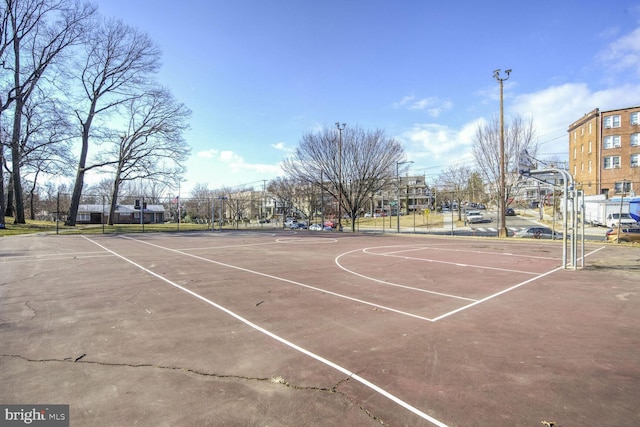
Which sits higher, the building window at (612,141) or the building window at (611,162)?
the building window at (612,141)

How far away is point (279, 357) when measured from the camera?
489 cm

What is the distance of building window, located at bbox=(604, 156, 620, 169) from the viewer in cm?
5212

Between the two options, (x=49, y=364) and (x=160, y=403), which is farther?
(x=49, y=364)

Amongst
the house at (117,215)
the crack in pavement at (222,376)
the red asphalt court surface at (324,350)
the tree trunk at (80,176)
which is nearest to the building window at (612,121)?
the red asphalt court surface at (324,350)

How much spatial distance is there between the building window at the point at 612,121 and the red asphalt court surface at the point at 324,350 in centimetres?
5657

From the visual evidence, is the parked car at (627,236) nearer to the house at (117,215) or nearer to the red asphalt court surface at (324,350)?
the red asphalt court surface at (324,350)

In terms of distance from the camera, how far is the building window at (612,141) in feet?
170

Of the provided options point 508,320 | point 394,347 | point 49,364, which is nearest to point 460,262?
point 508,320

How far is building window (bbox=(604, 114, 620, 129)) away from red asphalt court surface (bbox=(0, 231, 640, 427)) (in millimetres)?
56569

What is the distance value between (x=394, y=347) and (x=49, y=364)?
15.9 feet

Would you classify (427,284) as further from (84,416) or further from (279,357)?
(84,416)

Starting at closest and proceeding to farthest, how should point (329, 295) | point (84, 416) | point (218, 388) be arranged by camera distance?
1. point (84, 416)
2. point (218, 388)
3. point (329, 295)

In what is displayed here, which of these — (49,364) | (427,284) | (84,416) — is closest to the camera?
(84,416)

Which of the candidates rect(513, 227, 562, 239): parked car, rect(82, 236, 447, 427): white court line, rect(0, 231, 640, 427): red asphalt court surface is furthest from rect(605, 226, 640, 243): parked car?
rect(82, 236, 447, 427): white court line
